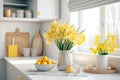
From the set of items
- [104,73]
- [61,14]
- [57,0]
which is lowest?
[104,73]

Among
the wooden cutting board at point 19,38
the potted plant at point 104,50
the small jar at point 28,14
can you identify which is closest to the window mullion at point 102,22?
the potted plant at point 104,50

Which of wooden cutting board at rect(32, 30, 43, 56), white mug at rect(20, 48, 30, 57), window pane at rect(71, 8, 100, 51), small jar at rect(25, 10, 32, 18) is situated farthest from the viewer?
wooden cutting board at rect(32, 30, 43, 56)

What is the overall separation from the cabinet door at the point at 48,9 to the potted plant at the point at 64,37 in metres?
1.07

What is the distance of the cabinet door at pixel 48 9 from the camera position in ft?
10.0

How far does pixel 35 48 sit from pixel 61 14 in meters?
0.89

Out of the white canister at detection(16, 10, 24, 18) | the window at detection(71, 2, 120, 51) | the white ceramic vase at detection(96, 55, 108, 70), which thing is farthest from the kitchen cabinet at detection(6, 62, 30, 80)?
the window at detection(71, 2, 120, 51)

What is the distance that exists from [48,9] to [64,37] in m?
1.20

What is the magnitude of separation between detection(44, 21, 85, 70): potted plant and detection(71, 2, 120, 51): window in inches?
18.1

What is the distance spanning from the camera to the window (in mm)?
2264

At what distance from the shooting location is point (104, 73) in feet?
6.30

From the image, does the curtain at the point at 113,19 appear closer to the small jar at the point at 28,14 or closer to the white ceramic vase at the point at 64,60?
the white ceramic vase at the point at 64,60

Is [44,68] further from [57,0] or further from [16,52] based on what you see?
[16,52]

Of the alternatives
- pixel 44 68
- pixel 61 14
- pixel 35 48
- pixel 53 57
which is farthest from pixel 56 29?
pixel 35 48

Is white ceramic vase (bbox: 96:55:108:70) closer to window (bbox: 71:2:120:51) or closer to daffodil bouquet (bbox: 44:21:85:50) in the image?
daffodil bouquet (bbox: 44:21:85:50)
